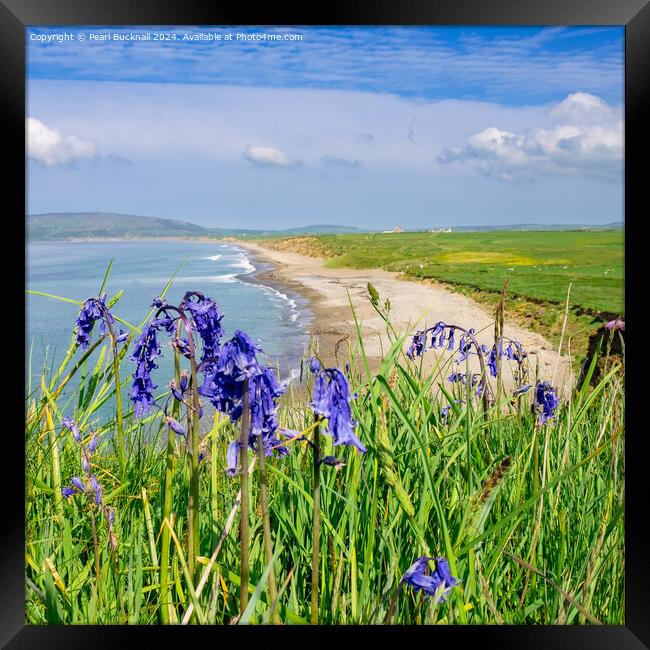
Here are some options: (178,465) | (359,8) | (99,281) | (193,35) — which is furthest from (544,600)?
(99,281)

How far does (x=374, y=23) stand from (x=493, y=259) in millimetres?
Result: 3178

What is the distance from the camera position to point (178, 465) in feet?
9.12

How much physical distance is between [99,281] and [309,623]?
265 centimetres

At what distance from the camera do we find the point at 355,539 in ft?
7.32

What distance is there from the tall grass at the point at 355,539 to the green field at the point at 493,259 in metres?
2.12

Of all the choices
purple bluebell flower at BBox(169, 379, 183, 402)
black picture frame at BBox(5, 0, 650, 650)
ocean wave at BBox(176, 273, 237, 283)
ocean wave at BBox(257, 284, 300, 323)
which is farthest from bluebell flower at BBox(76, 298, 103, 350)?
ocean wave at BBox(257, 284, 300, 323)

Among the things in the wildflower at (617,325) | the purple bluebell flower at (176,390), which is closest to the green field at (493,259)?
the wildflower at (617,325)

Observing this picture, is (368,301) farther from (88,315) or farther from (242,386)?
(242,386)

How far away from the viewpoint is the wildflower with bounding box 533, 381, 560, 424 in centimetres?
288


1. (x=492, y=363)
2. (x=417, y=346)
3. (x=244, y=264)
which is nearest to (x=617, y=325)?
(x=492, y=363)

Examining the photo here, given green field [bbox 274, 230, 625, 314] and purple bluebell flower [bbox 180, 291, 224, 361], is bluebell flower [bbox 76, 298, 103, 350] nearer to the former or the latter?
purple bluebell flower [bbox 180, 291, 224, 361]

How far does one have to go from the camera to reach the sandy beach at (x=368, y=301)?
4.58 meters

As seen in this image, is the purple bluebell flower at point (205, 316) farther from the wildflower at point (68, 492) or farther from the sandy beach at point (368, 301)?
the sandy beach at point (368, 301)

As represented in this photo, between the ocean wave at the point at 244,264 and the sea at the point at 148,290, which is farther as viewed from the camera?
the ocean wave at the point at 244,264
